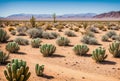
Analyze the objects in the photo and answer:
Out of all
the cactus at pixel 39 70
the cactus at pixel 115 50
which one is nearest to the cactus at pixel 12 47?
the cactus at pixel 39 70

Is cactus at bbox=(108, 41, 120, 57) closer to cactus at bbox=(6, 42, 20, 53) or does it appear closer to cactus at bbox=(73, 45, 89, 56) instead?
cactus at bbox=(73, 45, 89, 56)

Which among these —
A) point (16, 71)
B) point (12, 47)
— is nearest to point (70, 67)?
point (16, 71)

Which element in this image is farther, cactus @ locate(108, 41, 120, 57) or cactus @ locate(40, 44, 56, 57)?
cactus @ locate(108, 41, 120, 57)

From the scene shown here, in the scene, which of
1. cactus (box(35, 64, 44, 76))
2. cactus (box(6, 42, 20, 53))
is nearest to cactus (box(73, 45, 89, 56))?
cactus (box(6, 42, 20, 53))

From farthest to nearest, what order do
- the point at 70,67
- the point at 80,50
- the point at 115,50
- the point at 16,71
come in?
the point at 80,50, the point at 115,50, the point at 70,67, the point at 16,71

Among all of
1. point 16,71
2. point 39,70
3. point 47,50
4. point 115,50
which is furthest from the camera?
point 115,50

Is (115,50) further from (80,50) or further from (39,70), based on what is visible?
(39,70)

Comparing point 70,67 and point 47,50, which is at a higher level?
point 47,50

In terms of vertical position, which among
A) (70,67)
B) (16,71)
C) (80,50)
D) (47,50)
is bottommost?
(70,67)

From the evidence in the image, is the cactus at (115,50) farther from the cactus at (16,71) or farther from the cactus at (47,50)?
the cactus at (16,71)

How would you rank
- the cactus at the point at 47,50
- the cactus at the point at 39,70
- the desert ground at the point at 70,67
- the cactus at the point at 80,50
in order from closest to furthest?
the cactus at the point at 39,70
the desert ground at the point at 70,67
the cactus at the point at 47,50
the cactus at the point at 80,50

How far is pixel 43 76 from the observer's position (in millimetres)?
9445

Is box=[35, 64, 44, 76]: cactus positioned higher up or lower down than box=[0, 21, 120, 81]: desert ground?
higher up

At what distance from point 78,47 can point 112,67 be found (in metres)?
2.99
